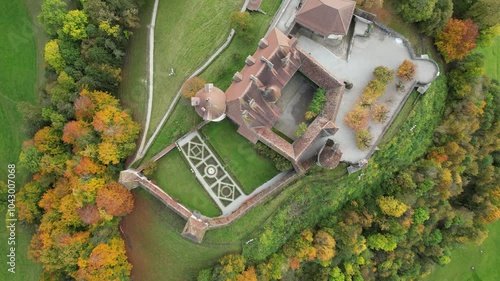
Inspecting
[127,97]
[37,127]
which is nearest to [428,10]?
[127,97]

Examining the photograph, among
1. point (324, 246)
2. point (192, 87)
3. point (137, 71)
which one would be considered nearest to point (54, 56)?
point (137, 71)

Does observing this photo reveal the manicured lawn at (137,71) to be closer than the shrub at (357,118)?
No

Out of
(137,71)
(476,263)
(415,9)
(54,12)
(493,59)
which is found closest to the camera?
(415,9)

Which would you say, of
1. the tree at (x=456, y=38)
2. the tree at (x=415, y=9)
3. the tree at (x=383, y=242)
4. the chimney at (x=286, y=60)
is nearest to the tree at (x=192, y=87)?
the chimney at (x=286, y=60)

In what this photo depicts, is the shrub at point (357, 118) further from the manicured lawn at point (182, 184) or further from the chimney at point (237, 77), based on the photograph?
the manicured lawn at point (182, 184)

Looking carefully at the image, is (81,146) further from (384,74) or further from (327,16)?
(384,74)

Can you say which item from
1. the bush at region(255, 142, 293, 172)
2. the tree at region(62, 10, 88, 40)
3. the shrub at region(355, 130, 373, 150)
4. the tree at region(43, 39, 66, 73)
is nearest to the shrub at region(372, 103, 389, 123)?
the shrub at region(355, 130, 373, 150)

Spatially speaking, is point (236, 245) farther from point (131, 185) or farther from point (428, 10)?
point (428, 10)
